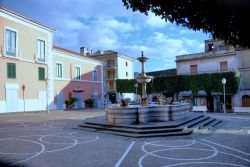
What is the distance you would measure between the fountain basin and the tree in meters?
9.49

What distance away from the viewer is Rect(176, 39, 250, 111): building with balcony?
37.6 m

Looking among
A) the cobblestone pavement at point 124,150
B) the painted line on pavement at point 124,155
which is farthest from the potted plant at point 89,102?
the painted line on pavement at point 124,155

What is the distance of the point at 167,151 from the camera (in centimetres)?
915

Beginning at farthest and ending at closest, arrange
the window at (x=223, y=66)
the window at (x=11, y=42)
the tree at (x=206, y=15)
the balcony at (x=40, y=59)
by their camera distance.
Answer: the window at (x=223, y=66), the balcony at (x=40, y=59), the window at (x=11, y=42), the tree at (x=206, y=15)

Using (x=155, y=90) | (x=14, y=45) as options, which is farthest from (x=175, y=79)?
(x=14, y=45)

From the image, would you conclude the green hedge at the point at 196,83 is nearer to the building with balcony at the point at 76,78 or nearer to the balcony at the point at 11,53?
the building with balcony at the point at 76,78

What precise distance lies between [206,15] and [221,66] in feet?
129

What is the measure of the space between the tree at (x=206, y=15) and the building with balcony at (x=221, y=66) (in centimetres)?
3053

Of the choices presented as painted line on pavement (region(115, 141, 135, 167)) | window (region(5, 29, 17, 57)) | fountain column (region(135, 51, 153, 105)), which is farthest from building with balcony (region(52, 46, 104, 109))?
painted line on pavement (region(115, 141, 135, 167))

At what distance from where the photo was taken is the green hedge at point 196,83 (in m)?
33.6

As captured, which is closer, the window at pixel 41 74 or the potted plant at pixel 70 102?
the window at pixel 41 74

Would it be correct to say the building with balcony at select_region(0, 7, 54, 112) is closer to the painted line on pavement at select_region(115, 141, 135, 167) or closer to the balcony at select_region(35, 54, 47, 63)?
the balcony at select_region(35, 54, 47, 63)

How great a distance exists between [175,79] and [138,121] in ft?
Answer: 81.8

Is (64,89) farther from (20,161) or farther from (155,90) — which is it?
(20,161)
